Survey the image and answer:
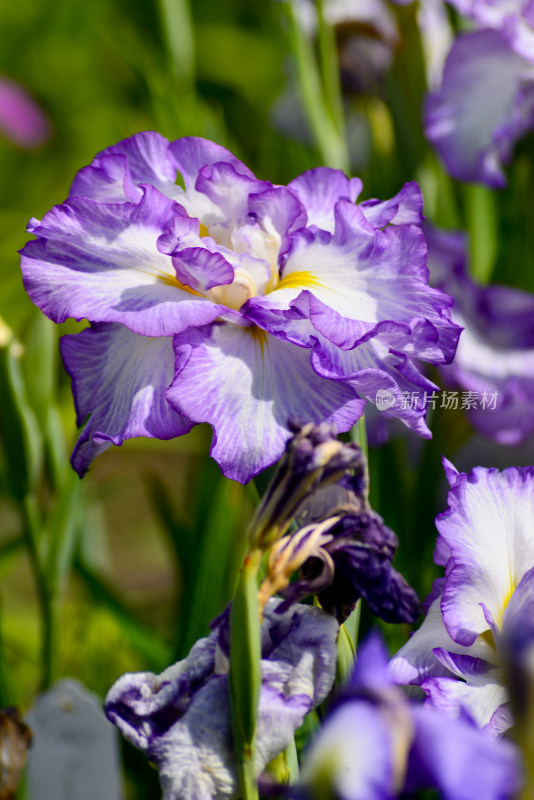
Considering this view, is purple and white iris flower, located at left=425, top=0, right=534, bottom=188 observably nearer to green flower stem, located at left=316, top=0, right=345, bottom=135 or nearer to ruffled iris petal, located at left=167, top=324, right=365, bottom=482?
green flower stem, located at left=316, top=0, right=345, bottom=135

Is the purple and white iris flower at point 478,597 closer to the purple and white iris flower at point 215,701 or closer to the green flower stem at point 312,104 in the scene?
the purple and white iris flower at point 215,701

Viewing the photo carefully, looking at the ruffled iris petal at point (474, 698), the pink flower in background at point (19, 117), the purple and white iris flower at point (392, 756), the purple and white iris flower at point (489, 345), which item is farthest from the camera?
the pink flower in background at point (19, 117)

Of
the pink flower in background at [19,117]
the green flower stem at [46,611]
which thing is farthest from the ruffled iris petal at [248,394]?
the pink flower in background at [19,117]

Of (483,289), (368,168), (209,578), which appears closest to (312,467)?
(209,578)

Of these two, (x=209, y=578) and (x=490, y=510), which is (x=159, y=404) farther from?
(x=209, y=578)

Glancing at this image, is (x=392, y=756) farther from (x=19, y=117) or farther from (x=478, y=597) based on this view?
(x=19, y=117)

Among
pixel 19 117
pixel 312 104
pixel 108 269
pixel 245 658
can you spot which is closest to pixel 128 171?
pixel 108 269
